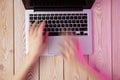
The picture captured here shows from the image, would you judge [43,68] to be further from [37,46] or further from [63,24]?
[63,24]

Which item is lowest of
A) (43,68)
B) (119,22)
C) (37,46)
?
(43,68)

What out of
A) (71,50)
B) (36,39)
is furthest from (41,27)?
(71,50)

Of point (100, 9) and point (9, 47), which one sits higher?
point (100, 9)

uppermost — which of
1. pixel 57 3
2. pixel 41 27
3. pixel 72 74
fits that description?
pixel 57 3

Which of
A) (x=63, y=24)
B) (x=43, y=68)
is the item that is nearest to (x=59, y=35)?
(x=63, y=24)

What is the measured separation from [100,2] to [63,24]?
21 cm

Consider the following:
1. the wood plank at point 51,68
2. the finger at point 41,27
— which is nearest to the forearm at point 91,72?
the wood plank at point 51,68

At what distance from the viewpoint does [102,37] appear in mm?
1533

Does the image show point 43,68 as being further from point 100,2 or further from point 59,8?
point 100,2

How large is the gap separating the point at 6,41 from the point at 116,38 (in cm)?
51

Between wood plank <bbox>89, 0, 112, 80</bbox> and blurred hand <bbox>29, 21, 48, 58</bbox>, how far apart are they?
0.76 feet

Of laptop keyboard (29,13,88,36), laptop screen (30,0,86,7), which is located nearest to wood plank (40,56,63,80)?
laptop keyboard (29,13,88,36)

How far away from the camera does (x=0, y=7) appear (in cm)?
152

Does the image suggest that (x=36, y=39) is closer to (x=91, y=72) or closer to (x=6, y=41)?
(x=6, y=41)
